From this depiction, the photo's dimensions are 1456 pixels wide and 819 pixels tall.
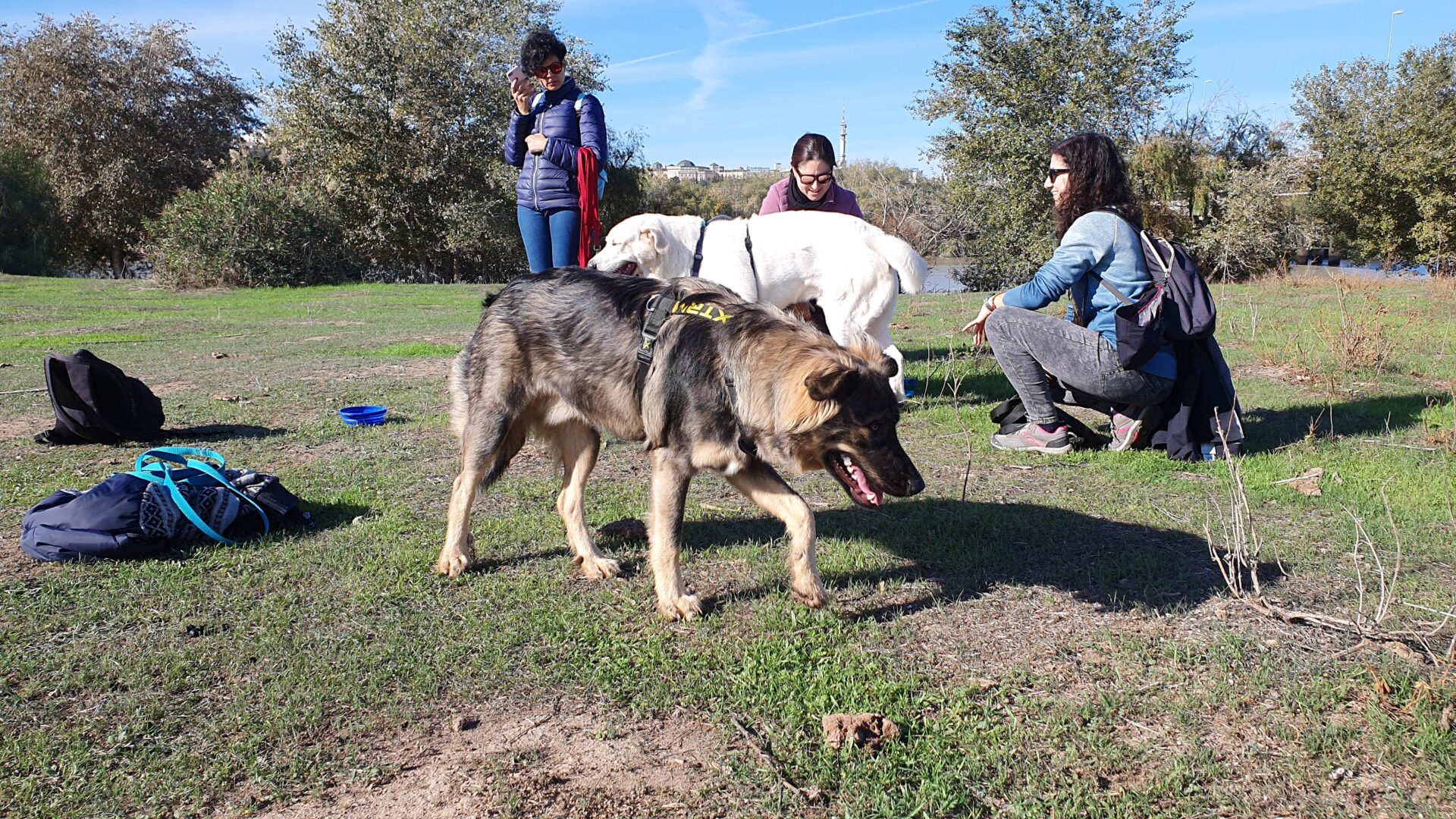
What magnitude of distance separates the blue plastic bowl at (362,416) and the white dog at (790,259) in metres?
2.06

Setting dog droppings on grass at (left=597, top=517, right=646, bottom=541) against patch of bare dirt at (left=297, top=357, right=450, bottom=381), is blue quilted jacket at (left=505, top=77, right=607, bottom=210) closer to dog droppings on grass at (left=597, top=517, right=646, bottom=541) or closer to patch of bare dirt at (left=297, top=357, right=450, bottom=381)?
patch of bare dirt at (left=297, top=357, right=450, bottom=381)

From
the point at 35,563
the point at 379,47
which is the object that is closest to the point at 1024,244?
the point at 379,47

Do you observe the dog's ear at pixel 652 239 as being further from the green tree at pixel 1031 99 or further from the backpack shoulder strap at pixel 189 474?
the green tree at pixel 1031 99

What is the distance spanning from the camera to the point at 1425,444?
6.17m

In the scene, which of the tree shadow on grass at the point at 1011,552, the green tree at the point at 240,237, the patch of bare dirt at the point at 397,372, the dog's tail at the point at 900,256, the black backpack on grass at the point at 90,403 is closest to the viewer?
the tree shadow on grass at the point at 1011,552

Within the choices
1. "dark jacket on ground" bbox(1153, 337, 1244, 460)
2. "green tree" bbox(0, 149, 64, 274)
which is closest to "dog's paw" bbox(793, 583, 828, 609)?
"dark jacket on ground" bbox(1153, 337, 1244, 460)

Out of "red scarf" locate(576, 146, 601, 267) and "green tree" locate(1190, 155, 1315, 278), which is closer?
"red scarf" locate(576, 146, 601, 267)

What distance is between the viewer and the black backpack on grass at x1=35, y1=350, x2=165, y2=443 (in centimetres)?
619

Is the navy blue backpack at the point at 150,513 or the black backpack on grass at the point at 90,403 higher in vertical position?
the black backpack on grass at the point at 90,403

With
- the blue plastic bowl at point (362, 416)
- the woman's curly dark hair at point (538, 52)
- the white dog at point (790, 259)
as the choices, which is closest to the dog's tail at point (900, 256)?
the white dog at point (790, 259)

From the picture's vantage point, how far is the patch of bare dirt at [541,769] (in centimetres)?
257

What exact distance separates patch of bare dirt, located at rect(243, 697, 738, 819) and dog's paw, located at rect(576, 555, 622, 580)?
1.12 metres

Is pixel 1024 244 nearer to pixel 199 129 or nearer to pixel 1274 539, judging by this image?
pixel 1274 539

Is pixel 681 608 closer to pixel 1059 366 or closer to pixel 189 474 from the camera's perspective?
pixel 189 474
